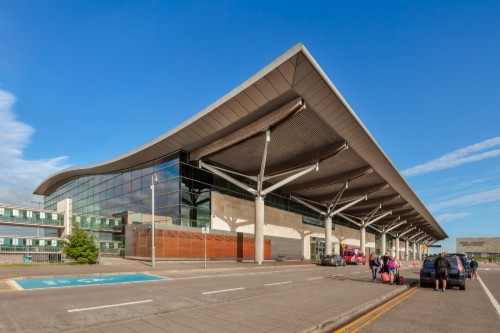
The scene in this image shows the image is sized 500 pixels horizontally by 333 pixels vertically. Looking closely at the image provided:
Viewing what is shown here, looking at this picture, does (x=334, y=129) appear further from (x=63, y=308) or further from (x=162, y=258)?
(x=63, y=308)

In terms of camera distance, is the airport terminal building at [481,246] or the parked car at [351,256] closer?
the parked car at [351,256]

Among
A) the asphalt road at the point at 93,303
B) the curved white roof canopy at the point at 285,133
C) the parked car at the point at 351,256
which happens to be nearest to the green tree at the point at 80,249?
the curved white roof canopy at the point at 285,133

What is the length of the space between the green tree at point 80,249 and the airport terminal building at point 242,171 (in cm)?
621

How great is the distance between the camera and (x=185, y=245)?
3269cm

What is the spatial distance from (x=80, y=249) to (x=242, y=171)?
2118 centimetres

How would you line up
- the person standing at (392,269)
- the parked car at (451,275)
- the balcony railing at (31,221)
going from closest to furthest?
the parked car at (451,275) < the person standing at (392,269) < the balcony railing at (31,221)

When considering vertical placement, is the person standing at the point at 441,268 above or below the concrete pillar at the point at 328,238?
above

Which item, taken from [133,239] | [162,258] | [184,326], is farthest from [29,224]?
[184,326]

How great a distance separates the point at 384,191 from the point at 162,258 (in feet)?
133

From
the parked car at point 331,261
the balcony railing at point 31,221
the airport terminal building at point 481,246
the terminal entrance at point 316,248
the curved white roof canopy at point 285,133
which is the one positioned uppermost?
the curved white roof canopy at point 285,133

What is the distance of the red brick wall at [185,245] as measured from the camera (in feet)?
102

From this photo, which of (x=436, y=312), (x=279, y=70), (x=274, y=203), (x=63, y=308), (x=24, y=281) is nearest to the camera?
(x=63, y=308)

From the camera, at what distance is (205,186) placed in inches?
1454

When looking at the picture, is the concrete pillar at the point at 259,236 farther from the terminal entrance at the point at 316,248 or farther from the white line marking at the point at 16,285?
the terminal entrance at the point at 316,248
